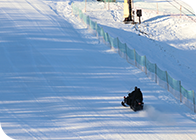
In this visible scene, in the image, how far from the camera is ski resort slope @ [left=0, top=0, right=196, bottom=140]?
42.2 ft

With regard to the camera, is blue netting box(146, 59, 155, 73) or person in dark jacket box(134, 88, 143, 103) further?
blue netting box(146, 59, 155, 73)

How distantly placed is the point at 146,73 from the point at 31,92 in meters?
7.22

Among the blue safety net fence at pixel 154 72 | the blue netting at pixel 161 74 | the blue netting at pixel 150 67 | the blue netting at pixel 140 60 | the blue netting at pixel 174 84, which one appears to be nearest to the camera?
the blue safety net fence at pixel 154 72

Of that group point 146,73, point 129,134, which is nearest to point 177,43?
point 146,73

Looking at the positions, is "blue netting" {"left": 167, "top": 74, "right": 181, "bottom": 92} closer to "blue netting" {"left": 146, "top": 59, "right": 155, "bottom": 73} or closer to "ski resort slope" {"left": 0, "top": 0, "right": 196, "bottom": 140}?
"ski resort slope" {"left": 0, "top": 0, "right": 196, "bottom": 140}

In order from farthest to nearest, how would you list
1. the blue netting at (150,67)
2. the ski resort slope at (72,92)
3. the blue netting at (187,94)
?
the blue netting at (150,67) < the blue netting at (187,94) < the ski resort slope at (72,92)

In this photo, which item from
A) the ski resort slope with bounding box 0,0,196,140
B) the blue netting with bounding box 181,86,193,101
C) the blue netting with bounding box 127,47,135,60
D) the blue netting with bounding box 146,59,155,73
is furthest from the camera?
the blue netting with bounding box 127,47,135,60

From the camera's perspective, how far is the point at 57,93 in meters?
16.3

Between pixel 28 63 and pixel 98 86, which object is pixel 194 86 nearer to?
pixel 98 86

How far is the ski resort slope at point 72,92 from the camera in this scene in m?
12.9

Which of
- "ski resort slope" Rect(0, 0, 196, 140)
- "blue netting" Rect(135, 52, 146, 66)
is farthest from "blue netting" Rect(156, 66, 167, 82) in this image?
"blue netting" Rect(135, 52, 146, 66)

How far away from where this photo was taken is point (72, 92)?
16500mm

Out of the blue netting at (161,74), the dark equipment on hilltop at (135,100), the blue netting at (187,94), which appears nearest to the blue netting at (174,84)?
the blue netting at (187,94)

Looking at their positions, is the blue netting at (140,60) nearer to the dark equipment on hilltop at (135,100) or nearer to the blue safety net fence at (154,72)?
the blue safety net fence at (154,72)
